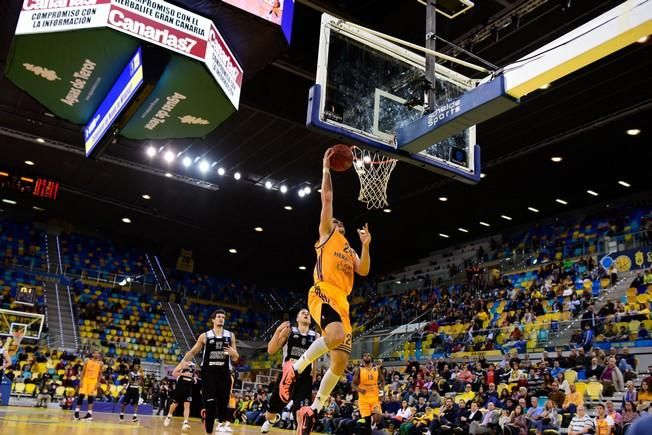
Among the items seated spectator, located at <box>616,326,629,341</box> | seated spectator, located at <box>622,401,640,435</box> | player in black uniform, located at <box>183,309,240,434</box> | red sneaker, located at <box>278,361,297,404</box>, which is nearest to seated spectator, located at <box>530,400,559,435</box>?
seated spectator, located at <box>622,401,640,435</box>

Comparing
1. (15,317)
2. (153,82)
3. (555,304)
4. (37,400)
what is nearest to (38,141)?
(15,317)

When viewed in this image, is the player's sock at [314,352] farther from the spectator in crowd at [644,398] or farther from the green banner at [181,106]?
the spectator in crowd at [644,398]

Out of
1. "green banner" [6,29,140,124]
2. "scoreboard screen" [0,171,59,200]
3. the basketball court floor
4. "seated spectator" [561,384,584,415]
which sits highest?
"scoreboard screen" [0,171,59,200]

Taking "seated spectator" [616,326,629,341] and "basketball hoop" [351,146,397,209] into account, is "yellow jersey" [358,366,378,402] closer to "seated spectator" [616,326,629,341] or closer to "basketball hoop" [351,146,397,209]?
"basketball hoop" [351,146,397,209]

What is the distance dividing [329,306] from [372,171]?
4171 millimetres

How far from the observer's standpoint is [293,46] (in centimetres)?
1206

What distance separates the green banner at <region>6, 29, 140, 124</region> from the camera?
7531mm

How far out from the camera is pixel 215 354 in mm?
7672

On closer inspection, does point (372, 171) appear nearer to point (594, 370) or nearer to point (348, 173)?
point (594, 370)

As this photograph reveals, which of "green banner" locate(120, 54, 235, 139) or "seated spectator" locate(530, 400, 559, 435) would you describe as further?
"seated spectator" locate(530, 400, 559, 435)

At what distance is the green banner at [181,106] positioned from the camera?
8.02 meters

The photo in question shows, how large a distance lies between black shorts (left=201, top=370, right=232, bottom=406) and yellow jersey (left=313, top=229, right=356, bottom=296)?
2972mm

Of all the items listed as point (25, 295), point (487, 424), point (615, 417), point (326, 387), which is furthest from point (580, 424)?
point (25, 295)

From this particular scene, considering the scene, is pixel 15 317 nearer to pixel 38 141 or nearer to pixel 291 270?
pixel 38 141
